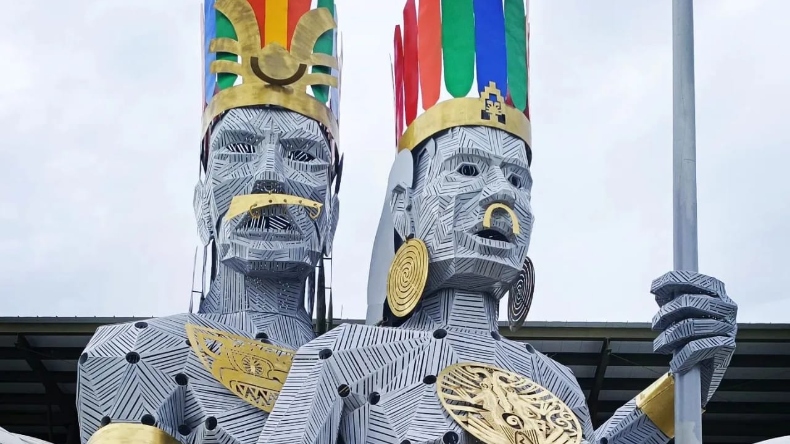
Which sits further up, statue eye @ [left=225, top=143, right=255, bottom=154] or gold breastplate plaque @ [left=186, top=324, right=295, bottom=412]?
statue eye @ [left=225, top=143, right=255, bottom=154]

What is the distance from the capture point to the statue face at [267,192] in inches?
566

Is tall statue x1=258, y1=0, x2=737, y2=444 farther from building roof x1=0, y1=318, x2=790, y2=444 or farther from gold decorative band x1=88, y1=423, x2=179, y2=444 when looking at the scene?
building roof x1=0, y1=318, x2=790, y2=444

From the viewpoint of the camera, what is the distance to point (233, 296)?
14.7 m

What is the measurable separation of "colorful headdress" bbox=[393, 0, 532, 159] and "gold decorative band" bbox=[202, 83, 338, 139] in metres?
0.79

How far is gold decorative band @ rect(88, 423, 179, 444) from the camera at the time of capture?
1316 cm

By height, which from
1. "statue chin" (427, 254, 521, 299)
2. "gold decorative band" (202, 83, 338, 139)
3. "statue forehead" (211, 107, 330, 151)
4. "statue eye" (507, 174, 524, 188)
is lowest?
"statue chin" (427, 254, 521, 299)

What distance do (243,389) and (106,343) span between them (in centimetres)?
125

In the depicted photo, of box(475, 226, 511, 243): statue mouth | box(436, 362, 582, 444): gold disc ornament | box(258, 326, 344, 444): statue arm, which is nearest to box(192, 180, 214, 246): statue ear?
box(258, 326, 344, 444): statue arm

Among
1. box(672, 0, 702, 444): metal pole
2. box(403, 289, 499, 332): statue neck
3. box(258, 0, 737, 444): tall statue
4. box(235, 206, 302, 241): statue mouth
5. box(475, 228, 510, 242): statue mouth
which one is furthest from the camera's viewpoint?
box(235, 206, 302, 241): statue mouth

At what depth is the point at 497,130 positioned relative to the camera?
1416cm

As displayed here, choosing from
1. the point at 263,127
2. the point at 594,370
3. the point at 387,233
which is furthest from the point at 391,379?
the point at 594,370

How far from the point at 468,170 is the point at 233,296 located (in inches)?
98.7

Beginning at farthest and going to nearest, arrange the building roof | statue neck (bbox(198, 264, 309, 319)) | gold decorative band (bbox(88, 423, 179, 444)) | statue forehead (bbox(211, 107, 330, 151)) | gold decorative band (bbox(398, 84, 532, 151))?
the building roof < statue forehead (bbox(211, 107, 330, 151)) < statue neck (bbox(198, 264, 309, 319)) < gold decorative band (bbox(398, 84, 532, 151)) < gold decorative band (bbox(88, 423, 179, 444))

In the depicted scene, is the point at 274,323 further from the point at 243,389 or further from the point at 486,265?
the point at 486,265
